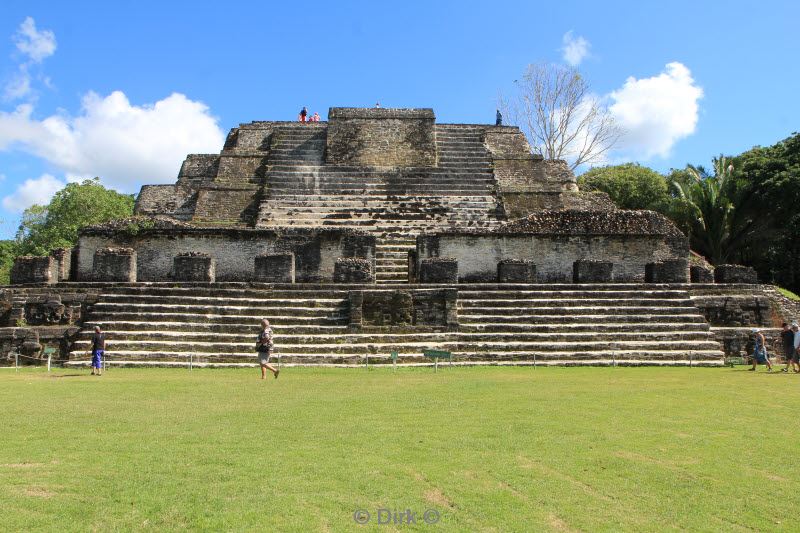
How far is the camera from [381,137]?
1861cm

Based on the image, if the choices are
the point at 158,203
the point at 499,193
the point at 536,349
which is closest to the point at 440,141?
the point at 499,193

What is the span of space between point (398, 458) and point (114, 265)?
9.30m

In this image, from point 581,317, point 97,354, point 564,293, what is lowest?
point 97,354

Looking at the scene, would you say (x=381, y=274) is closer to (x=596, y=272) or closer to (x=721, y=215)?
(x=596, y=272)

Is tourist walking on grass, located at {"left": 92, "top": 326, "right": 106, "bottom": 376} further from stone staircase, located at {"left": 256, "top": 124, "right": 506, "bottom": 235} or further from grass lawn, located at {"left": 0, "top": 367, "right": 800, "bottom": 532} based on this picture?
stone staircase, located at {"left": 256, "top": 124, "right": 506, "bottom": 235}

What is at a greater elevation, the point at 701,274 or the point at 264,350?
the point at 701,274

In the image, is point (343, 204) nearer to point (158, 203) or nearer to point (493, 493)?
point (158, 203)

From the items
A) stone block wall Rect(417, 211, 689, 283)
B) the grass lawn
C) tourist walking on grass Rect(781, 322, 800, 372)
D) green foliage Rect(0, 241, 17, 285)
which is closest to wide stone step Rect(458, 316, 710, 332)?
tourist walking on grass Rect(781, 322, 800, 372)

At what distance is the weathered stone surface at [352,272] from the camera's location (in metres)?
11.8

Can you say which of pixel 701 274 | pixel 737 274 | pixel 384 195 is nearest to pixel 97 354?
pixel 384 195

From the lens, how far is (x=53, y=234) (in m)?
23.9

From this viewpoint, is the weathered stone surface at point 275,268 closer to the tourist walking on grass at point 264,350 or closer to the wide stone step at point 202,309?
the wide stone step at point 202,309

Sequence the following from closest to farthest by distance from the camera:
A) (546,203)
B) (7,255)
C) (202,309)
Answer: (202,309), (546,203), (7,255)

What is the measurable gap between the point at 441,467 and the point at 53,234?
23.4 metres
